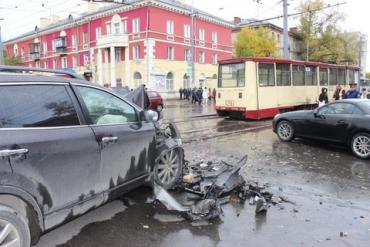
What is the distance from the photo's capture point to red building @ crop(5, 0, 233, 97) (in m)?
41.9

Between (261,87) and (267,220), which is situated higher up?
(261,87)

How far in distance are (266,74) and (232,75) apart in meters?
1.56

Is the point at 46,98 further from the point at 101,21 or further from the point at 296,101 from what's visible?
the point at 101,21

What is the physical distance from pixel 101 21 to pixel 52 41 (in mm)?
14870

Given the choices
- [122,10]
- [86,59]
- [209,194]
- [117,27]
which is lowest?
[209,194]

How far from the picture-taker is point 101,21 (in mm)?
47781

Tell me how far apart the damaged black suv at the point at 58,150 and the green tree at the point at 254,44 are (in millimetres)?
46510

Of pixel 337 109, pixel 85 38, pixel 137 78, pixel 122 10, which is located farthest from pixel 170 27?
pixel 337 109

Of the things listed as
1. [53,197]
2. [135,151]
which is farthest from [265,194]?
[53,197]

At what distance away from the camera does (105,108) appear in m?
4.73

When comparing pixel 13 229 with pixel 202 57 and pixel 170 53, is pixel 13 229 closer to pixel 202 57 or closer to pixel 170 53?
pixel 170 53

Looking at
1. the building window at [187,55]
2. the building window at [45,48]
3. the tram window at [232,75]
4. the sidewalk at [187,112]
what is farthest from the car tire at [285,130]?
the building window at [45,48]

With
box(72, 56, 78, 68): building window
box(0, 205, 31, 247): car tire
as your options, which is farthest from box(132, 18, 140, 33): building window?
box(0, 205, 31, 247): car tire

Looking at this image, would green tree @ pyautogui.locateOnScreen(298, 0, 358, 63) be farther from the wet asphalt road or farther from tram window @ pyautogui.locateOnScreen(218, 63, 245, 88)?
Answer: the wet asphalt road
